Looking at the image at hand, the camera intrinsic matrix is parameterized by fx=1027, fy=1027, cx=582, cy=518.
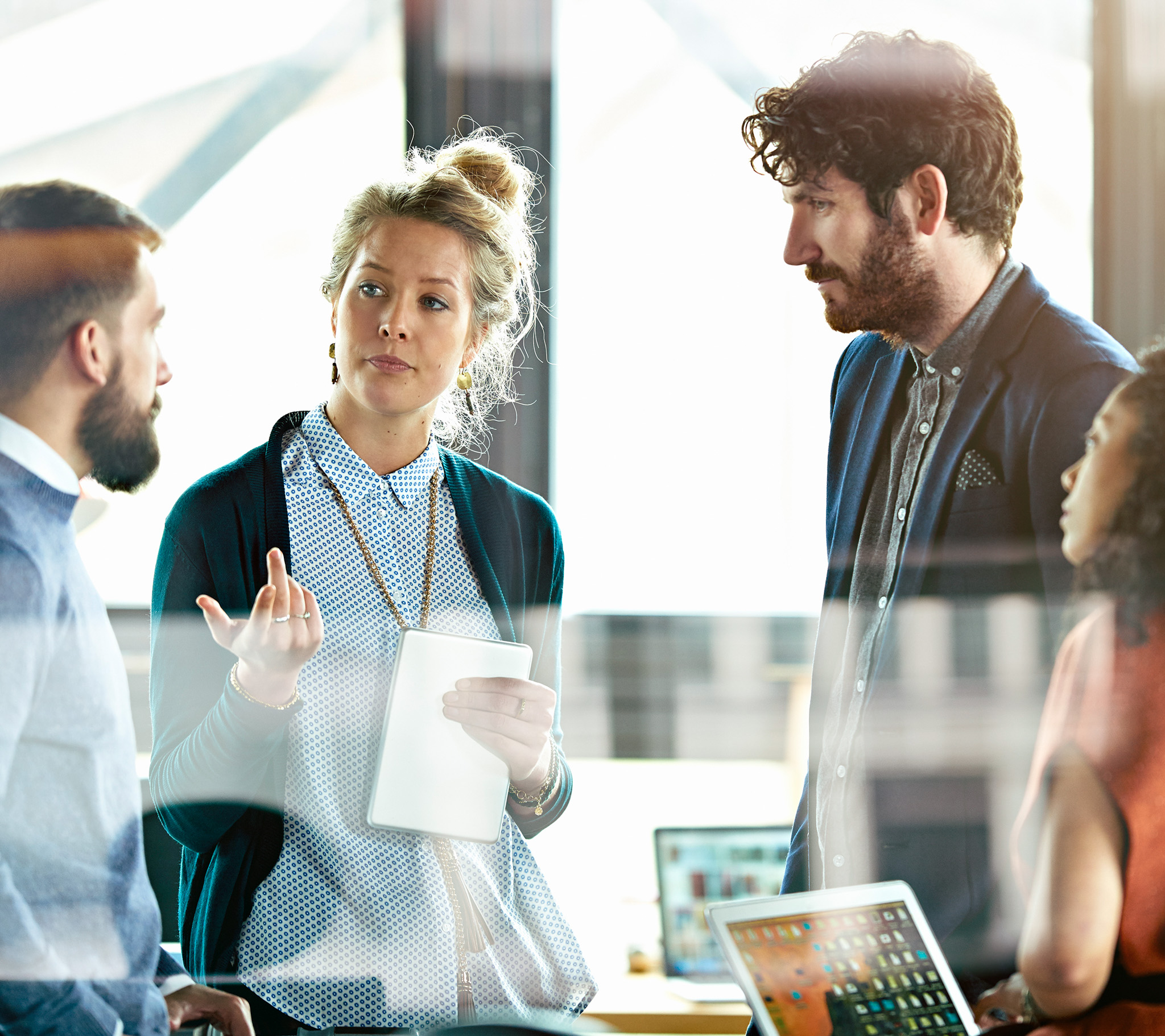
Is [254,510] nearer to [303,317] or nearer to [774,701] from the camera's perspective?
[303,317]

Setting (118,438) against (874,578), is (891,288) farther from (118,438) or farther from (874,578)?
(118,438)

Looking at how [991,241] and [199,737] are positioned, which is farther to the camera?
[991,241]

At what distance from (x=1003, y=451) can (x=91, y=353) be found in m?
0.86

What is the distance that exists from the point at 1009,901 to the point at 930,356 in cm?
56

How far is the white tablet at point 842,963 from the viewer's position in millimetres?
993

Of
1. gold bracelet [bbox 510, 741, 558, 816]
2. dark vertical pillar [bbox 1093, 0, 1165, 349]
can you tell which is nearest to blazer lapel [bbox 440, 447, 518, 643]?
gold bracelet [bbox 510, 741, 558, 816]


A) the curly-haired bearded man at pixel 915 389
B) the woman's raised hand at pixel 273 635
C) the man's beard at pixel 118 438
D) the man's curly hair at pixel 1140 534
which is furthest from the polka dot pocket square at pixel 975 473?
the man's beard at pixel 118 438

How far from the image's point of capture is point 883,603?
1069 mm

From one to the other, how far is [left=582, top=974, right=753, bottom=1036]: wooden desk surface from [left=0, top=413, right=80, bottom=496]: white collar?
0.74 meters

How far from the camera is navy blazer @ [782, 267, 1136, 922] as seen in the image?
1.01 meters

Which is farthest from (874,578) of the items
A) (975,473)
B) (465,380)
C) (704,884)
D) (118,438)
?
(118,438)

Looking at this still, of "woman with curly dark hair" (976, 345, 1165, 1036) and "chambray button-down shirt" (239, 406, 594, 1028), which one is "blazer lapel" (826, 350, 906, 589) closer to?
"woman with curly dark hair" (976, 345, 1165, 1036)

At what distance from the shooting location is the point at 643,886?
1.10m

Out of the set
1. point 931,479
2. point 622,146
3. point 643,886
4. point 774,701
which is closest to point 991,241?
point 931,479
